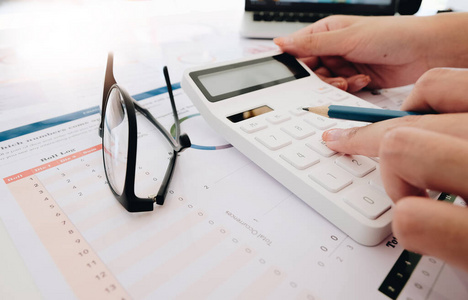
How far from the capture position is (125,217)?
0.95 feet

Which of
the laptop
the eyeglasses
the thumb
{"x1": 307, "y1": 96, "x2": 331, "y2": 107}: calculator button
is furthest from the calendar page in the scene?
the laptop

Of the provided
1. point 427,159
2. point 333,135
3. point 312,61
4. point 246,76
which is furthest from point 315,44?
point 427,159

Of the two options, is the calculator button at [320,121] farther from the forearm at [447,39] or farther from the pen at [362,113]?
the forearm at [447,39]

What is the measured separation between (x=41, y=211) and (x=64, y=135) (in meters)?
0.15

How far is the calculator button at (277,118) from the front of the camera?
0.38 m

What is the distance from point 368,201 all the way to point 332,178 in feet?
0.13

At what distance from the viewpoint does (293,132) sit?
1.20ft

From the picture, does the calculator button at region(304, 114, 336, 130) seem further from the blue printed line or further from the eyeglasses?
the blue printed line

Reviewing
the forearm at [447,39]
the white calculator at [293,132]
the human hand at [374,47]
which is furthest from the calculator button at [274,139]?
the forearm at [447,39]

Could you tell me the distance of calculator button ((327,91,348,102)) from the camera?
0.46m

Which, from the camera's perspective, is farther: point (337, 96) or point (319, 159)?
point (337, 96)

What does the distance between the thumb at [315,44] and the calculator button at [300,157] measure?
0.27 m

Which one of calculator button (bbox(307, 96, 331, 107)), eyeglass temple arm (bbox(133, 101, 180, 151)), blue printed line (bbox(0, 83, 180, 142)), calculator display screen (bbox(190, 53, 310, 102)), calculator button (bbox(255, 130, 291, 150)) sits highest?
calculator display screen (bbox(190, 53, 310, 102))

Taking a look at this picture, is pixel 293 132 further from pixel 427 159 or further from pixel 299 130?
pixel 427 159
